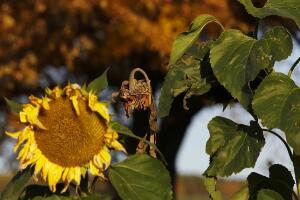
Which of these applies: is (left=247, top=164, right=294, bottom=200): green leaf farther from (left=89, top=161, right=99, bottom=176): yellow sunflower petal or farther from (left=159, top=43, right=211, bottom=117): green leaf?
(left=89, top=161, right=99, bottom=176): yellow sunflower petal

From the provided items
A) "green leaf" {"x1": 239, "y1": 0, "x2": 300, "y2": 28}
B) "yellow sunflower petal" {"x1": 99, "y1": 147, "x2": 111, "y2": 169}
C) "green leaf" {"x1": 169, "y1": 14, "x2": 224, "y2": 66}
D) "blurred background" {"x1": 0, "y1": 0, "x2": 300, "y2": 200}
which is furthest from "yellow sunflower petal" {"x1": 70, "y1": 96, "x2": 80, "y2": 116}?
"blurred background" {"x1": 0, "y1": 0, "x2": 300, "y2": 200}

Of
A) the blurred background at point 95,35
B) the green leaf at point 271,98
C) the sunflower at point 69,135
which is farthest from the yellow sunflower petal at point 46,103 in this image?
the blurred background at point 95,35

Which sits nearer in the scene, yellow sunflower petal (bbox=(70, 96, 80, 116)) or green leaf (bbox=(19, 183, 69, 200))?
yellow sunflower petal (bbox=(70, 96, 80, 116))

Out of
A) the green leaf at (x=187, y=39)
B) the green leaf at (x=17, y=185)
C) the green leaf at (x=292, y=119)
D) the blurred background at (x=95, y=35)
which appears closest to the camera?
the green leaf at (x=292, y=119)

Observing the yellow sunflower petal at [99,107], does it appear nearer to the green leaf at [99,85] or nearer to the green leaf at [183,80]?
the green leaf at [99,85]

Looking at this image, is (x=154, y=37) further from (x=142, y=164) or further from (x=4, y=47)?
(x=142, y=164)

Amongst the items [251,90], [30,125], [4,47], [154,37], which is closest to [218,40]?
[251,90]
